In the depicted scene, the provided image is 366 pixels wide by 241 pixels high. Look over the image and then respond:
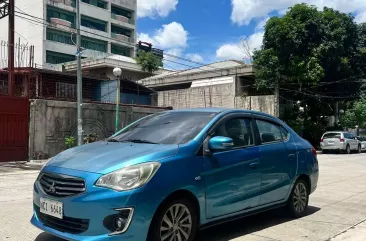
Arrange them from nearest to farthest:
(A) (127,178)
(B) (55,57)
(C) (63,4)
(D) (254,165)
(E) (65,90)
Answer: (A) (127,178) → (D) (254,165) → (E) (65,90) → (B) (55,57) → (C) (63,4)

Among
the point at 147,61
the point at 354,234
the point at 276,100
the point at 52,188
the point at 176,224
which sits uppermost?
the point at 147,61

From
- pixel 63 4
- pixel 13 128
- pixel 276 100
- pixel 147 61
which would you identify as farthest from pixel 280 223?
pixel 63 4

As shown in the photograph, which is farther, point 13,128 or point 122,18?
point 122,18

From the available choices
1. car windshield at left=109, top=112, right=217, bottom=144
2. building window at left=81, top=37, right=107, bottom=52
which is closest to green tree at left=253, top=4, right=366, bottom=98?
A: car windshield at left=109, top=112, right=217, bottom=144

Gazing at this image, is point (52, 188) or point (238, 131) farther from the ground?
point (238, 131)

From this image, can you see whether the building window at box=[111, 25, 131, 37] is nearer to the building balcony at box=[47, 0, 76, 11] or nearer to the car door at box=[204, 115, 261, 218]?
the building balcony at box=[47, 0, 76, 11]

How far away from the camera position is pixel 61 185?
407 centimetres

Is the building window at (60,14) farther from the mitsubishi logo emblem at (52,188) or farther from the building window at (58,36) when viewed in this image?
the mitsubishi logo emblem at (52,188)

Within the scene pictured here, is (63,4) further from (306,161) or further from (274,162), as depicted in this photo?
(274,162)

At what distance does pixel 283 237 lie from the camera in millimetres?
5340

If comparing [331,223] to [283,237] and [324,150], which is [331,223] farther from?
[324,150]

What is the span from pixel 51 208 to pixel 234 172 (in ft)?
7.16

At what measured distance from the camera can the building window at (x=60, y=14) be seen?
2168 inches

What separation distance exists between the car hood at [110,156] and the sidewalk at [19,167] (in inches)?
366
